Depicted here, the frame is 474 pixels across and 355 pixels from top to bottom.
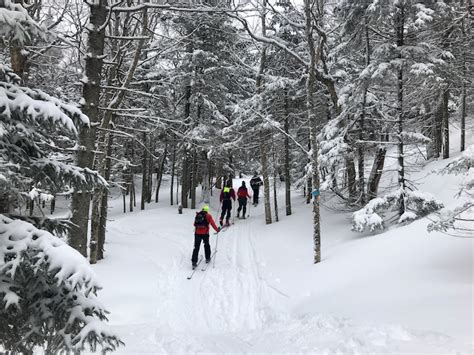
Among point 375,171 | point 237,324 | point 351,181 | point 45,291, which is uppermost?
point 375,171

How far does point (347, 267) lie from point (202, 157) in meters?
17.7

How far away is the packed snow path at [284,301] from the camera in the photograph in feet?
18.4

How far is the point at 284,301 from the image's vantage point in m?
8.39

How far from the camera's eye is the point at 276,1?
56.0 ft

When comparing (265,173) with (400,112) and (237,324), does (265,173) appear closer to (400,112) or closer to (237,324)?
(400,112)

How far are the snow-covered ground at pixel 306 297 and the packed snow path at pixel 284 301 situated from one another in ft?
0.08

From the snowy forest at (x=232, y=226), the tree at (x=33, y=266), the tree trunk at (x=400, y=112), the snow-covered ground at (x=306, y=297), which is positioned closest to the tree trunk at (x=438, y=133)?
the snowy forest at (x=232, y=226)

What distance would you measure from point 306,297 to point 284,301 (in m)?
0.54

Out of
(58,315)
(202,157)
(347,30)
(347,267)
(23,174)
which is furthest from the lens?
(202,157)

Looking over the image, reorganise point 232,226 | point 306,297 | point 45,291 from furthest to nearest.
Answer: point 232,226, point 306,297, point 45,291

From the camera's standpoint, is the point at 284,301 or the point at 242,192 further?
the point at 242,192

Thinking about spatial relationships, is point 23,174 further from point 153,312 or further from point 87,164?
point 153,312

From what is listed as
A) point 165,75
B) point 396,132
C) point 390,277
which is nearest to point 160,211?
point 165,75

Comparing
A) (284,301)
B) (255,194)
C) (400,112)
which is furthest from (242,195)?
(284,301)
